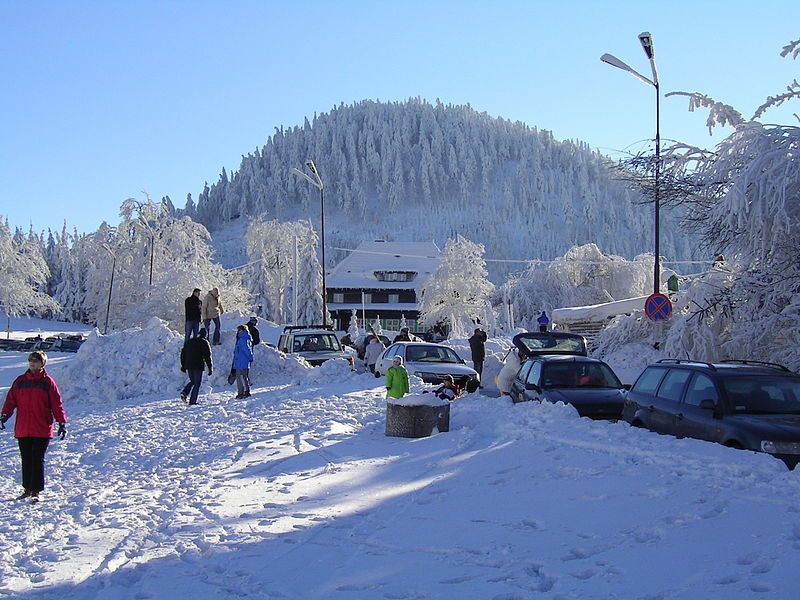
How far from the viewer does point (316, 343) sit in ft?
95.4

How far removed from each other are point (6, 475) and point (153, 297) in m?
43.8

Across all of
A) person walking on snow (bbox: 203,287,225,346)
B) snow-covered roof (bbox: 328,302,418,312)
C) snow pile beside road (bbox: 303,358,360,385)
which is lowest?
snow pile beside road (bbox: 303,358,360,385)

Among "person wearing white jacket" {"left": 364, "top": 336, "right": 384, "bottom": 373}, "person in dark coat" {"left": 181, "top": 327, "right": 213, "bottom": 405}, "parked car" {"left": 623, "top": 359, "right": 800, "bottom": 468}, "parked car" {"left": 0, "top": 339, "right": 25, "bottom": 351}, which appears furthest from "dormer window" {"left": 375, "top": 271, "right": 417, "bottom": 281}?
"parked car" {"left": 623, "top": 359, "right": 800, "bottom": 468}

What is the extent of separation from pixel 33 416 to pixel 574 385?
8982 mm

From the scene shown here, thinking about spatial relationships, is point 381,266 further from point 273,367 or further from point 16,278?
point 273,367

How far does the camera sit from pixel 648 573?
216 inches

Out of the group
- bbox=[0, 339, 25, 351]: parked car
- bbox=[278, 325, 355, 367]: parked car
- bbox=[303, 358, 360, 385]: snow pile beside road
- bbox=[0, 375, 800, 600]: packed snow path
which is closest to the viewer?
bbox=[0, 375, 800, 600]: packed snow path

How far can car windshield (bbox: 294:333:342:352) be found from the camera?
1136 inches

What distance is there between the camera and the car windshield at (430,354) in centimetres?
2178

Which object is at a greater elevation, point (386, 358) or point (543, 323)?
point (543, 323)

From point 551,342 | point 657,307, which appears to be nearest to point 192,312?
point 551,342

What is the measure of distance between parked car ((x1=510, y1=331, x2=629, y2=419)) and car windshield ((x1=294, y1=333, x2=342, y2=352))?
14.0 metres

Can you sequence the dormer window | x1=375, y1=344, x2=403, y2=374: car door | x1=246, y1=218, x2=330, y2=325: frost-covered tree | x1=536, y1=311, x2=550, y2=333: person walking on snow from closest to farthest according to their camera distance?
1. x1=375, y1=344, x2=403, y2=374: car door
2. x1=536, y1=311, x2=550, y2=333: person walking on snow
3. x1=246, y1=218, x2=330, y2=325: frost-covered tree
4. the dormer window

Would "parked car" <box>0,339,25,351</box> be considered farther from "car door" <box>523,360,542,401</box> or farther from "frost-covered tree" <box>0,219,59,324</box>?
"car door" <box>523,360,542,401</box>
